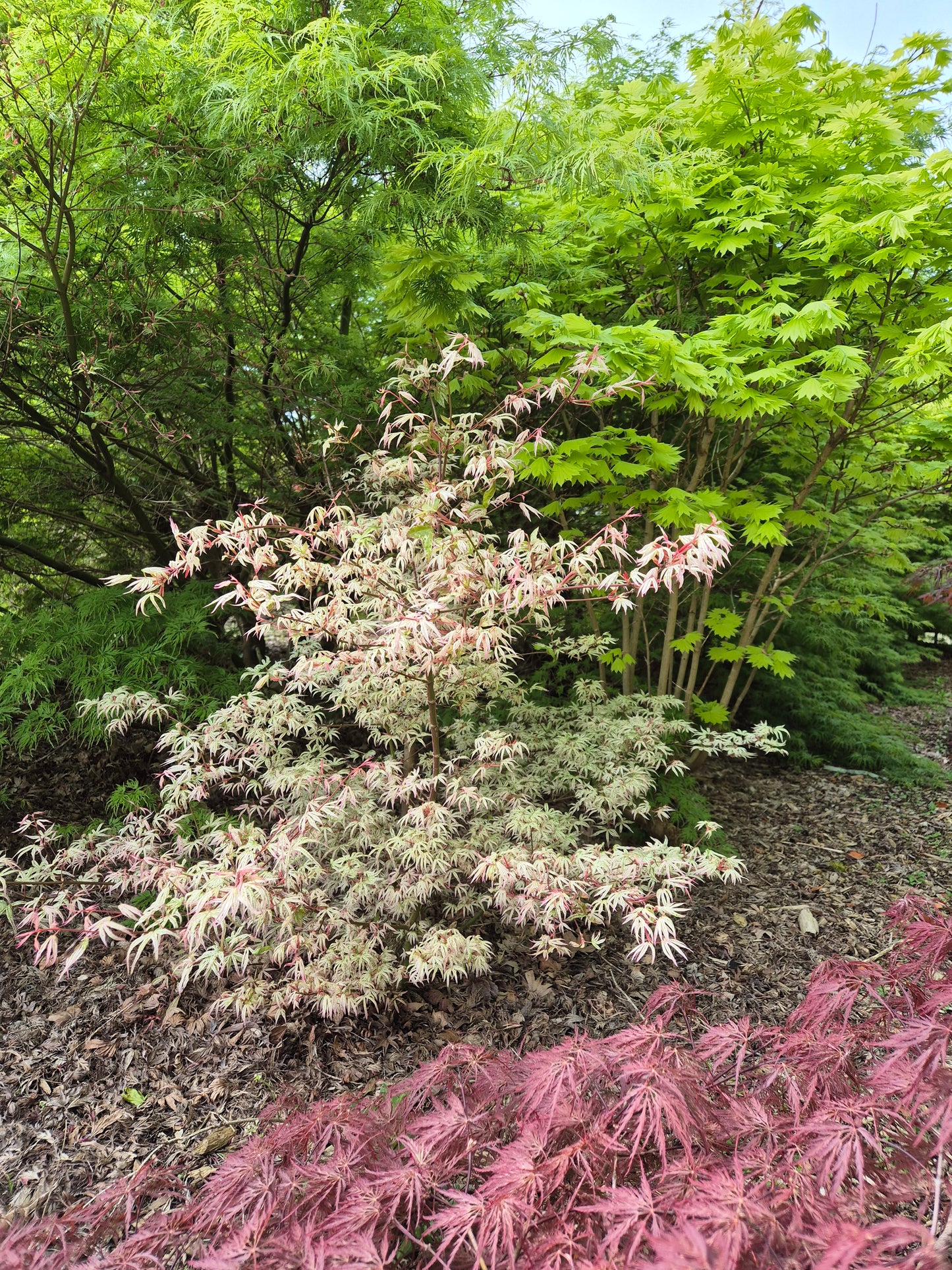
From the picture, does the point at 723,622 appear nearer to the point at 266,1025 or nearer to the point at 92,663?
the point at 266,1025

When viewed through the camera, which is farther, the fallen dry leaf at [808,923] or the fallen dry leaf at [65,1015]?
the fallen dry leaf at [808,923]

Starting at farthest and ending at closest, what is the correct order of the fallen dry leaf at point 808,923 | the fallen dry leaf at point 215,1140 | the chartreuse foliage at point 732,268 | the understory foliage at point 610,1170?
the fallen dry leaf at point 808,923 < the chartreuse foliage at point 732,268 < the fallen dry leaf at point 215,1140 < the understory foliage at point 610,1170

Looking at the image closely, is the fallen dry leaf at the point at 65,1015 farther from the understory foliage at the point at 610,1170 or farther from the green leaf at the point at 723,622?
the green leaf at the point at 723,622

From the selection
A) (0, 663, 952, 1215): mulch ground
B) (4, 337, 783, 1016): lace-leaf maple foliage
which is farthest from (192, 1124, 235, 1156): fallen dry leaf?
(4, 337, 783, 1016): lace-leaf maple foliage

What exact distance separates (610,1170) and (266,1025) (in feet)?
6.21

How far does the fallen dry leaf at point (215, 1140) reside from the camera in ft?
7.01

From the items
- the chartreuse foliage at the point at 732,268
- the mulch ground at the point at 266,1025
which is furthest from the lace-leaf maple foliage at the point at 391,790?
the chartreuse foliage at the point at 732,268

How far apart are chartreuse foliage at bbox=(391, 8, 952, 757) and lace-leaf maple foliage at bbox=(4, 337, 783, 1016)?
571 millimetres

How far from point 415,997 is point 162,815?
4.09 ft

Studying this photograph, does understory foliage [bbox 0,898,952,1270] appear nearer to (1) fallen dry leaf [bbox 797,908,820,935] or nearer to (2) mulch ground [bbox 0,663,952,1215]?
(2) mulch ground [bbox 0,663,952,1215]

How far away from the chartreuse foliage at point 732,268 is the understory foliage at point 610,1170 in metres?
2.22

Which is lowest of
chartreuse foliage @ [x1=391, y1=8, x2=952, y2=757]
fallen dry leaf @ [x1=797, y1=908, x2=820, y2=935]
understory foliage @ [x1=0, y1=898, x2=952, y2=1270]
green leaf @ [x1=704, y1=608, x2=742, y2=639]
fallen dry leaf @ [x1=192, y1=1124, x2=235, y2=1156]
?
fallen dry leaf @ [x1=192, y1=1124, x2=235, y2=1156]

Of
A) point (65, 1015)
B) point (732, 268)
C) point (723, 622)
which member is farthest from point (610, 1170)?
point (732, 268)

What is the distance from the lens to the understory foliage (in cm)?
97
